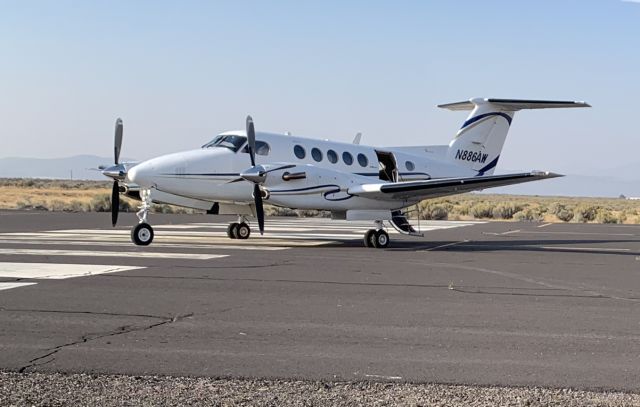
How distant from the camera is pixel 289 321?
9.18 meters

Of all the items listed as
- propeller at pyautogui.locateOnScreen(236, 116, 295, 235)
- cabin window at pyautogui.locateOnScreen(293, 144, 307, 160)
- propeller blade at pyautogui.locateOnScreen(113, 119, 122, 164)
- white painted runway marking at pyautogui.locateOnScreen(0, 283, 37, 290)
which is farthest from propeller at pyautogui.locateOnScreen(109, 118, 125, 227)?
white painted runway marking at pyautogui.locateOnScreen(0, 283, 37, 290)

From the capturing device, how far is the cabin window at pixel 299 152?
21812 mm

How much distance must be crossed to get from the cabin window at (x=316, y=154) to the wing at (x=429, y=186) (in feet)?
4.87

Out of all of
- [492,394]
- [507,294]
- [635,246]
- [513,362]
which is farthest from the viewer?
[635,246]

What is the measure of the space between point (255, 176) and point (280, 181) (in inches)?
28.9

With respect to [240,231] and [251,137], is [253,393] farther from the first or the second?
[240,231]

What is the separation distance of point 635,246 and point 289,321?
17.6 meters

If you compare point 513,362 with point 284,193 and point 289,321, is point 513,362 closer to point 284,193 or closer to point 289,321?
point 289,321

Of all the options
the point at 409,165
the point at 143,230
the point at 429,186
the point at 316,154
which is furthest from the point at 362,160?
the point at 143,230

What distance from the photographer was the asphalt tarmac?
23.0 ft

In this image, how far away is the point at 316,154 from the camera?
73.1 feet

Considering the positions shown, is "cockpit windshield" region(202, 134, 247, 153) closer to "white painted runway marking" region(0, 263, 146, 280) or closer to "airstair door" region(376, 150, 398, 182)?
"airstair door" region(376, 150, 398, 182)

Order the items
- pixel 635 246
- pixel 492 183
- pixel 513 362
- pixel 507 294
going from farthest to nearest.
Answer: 1. pixel 635 246
2. pixel 492 183
3. pixel 507 294
4. pixel 513 362

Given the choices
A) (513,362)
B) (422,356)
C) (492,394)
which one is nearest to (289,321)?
(422,356)
